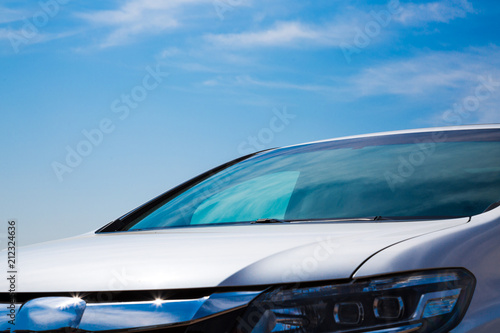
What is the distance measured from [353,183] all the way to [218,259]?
1245 mm

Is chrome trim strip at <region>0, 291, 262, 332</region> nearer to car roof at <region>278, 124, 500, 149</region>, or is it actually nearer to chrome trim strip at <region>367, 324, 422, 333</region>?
chrome trim strip at <region>367, 324, 422, 333</region>

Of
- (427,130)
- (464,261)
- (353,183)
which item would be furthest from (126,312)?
(427,130)

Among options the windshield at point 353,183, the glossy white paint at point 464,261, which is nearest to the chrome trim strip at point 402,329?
the glossy white paint at point 464,261

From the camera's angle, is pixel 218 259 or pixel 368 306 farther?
pixel 218 259

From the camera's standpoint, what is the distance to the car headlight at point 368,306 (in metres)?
1.58

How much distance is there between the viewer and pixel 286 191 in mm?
3574

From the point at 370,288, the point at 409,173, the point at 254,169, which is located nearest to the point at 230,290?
the point at 370,288

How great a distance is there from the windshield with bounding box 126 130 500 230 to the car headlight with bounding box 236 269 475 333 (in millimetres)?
672

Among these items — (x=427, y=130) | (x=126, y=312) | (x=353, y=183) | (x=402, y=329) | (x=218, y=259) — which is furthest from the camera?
(x=427, y=130)

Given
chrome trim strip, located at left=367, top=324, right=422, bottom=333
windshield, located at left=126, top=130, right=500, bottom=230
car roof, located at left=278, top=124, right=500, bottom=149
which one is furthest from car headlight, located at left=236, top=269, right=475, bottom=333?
car roof, located at left=278, top=124, right=500, bottom=149

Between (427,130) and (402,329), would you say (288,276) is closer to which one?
(402,329)

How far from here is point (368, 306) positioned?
161cm

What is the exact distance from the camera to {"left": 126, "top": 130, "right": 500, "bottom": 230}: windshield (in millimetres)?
2479

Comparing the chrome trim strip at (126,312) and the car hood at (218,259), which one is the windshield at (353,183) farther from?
the chrome trim strip at (126,312)
